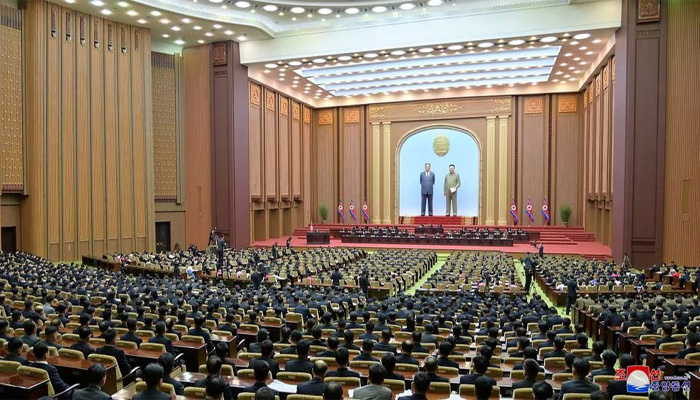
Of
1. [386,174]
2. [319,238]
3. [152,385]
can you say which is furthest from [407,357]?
[386,174]

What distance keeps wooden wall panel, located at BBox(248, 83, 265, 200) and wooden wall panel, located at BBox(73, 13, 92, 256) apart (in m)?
8.02

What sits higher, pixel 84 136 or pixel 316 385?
pixel 84 136

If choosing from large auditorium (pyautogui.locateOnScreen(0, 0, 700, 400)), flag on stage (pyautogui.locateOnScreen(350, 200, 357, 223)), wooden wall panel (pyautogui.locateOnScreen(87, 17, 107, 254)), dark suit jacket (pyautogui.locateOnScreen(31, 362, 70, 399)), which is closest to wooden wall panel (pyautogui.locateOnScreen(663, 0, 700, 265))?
large auditorium (pyautogui.locateOnScreen(0, 0, 700, 400))

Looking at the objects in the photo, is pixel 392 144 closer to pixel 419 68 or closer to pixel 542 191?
pixel 419 68

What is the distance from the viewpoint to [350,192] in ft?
115

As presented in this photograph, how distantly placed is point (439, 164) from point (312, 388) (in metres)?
31.0

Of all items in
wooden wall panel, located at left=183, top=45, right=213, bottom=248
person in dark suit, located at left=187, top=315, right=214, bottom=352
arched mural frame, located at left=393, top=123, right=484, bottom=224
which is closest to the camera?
person in dark suit, located at left=187, top=315, right=214, bottom=352

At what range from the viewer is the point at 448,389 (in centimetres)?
471

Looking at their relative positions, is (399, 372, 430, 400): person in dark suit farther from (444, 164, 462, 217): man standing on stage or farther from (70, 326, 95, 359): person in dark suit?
(444, 164, 462, 217): man standing on stage

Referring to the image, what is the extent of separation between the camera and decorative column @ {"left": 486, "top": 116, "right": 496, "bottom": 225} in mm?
31906

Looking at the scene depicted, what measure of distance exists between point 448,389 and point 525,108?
29.1 meters

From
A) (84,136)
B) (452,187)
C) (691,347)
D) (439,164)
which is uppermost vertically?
(84,136)

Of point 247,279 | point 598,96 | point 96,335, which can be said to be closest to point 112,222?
point 247,279

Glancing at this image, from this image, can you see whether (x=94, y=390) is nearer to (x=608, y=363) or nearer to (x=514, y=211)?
(x=608, y=363)
